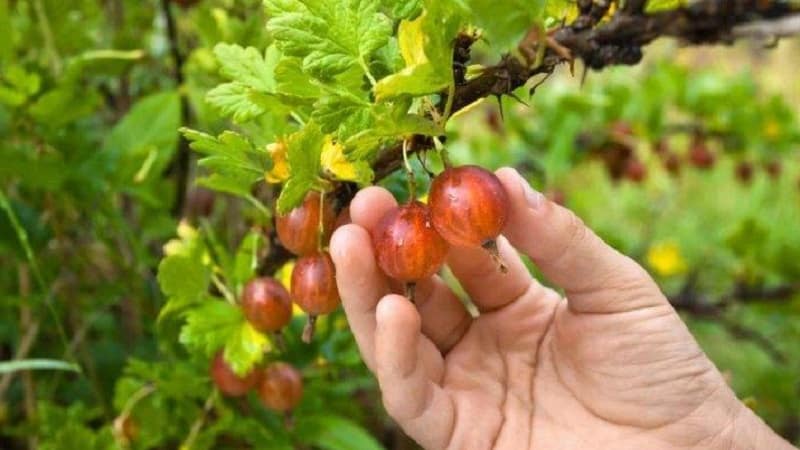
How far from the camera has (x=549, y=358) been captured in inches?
44.9

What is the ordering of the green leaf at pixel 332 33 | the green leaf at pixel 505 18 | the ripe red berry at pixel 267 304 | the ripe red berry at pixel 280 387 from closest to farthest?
the green leaf at pixel 505 18 < the green leaf at pixel 332 33 < the ripe red berry at pixel 267 304 < the ripe red berry at pixel 280 387

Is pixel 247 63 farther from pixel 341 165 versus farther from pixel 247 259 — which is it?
pixel 247 259

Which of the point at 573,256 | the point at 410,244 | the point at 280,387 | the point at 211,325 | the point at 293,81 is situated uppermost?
the point at 293,81

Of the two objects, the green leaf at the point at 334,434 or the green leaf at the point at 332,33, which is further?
the green leaf at the point at 334,434

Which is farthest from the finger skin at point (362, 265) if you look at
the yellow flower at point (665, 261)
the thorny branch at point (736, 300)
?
the yellow flower at point (665, 261)

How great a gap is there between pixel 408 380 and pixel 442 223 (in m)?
0.21

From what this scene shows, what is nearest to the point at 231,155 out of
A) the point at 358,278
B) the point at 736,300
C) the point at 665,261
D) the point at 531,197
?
the point at 358,278

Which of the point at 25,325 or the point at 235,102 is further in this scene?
the point at 25,325

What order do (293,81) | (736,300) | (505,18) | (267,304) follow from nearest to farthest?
(505,18)
(293,81)
(267,304)
(736,300)

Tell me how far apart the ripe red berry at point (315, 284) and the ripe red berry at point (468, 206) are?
0.51 ft

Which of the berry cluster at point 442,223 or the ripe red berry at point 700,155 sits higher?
the berry cluster at point 442,223

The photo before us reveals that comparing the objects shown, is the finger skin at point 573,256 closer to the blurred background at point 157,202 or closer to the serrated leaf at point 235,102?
the blurred background at point 157,202

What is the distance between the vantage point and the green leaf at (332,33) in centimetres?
75

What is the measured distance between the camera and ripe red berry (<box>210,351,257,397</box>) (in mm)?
1099
